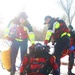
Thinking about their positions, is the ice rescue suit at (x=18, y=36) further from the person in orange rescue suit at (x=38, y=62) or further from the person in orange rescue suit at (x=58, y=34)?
the person in orange rescue suit at (x=38, y=62)

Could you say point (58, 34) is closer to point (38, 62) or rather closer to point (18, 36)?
point (18, 36)

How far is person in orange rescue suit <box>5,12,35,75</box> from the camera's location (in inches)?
305

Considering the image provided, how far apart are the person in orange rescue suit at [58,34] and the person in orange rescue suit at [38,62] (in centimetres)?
236

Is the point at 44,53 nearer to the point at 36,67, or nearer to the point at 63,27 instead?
the point at 36,67

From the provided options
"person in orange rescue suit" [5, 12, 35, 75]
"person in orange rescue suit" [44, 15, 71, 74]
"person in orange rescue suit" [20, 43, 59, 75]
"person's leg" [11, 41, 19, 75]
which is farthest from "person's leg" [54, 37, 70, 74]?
"person in orange rescue suit" [20, 43, 59, 75]

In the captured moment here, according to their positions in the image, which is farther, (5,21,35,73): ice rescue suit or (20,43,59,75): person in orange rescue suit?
(5,21,35,73): ice rescue suit

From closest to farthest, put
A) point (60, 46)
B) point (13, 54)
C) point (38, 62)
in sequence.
→ 1. point (38, 62)
2. point (60, 46)
3. point (13, 54)

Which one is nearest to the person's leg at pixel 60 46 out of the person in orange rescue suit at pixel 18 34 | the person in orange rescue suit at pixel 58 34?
the person in orange rescue suit at pixel 58 34

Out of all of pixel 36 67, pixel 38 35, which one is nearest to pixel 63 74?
pixel 36 67

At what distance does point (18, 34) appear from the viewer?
7.94 meters

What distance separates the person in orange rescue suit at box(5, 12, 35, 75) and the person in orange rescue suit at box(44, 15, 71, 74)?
0.61 m

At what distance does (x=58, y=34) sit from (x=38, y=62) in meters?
2.56

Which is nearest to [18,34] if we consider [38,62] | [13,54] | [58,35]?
[13,54]

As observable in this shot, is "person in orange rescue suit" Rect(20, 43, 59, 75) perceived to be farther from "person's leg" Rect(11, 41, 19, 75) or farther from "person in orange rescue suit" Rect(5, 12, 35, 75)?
"person's leg" Rect(11, 41, 19, 75)
